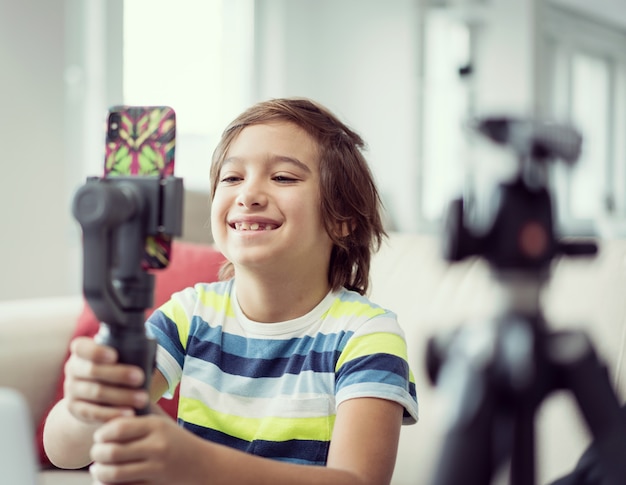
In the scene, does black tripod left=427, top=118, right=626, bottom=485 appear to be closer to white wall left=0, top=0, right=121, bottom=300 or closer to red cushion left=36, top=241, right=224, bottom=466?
red cushion left=36, top=241, right=224, bottom=466

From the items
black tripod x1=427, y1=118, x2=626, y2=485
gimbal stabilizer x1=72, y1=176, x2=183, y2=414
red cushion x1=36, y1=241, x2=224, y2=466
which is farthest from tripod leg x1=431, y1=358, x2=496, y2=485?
red cushion x1=36, y1=241, x2=224, y2=466

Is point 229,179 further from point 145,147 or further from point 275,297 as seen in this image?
point 145,147

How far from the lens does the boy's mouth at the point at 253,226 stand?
1002 mm

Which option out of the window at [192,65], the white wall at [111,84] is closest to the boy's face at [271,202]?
the white wall at [111,84]

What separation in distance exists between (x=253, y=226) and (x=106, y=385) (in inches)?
21.7

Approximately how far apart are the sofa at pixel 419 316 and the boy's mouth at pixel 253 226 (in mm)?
213

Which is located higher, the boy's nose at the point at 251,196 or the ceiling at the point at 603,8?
the ceiling at the point at 603,8

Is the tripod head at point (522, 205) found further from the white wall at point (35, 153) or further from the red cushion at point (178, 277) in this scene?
the white wall at point (35, 153)

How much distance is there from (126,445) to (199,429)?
0.62m

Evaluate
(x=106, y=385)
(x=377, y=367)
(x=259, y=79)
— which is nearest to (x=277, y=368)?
(x=377, y=367)

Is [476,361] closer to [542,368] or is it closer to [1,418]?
[542,368]

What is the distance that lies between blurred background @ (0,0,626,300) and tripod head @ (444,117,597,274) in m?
2.76

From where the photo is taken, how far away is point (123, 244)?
17.0 inches

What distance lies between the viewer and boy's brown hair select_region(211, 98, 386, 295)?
1108mm
